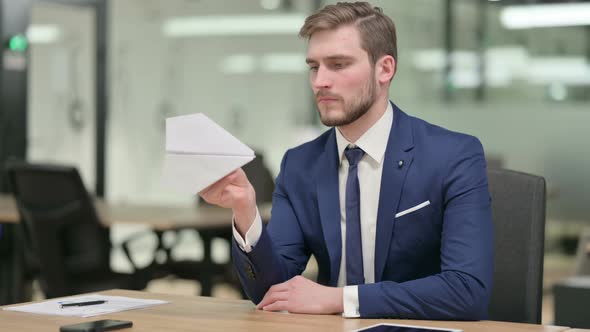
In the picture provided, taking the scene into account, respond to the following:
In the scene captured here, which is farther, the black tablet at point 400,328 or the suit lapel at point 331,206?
the suit lapel at point 331,206

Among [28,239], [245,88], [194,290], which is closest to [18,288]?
[28,239]

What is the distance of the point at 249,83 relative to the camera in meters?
8.04

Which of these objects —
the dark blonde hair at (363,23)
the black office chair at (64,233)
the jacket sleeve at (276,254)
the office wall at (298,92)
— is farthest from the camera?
the office wall at (298,92)

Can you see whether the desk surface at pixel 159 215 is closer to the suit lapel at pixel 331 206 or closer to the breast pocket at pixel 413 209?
the suit lapel at pixel 331 206

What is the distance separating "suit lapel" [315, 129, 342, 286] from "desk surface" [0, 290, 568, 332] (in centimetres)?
27

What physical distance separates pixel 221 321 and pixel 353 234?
0.47 m

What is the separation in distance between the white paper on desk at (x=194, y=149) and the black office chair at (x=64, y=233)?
2840 millimetres

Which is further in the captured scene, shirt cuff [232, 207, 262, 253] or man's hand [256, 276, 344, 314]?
shirt cuff [232, 207, 262, 253]

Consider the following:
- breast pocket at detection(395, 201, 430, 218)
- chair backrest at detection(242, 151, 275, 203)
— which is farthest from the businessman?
chair backrest at detection(242, 151, 275, 203)

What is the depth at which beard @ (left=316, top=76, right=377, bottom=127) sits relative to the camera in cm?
242

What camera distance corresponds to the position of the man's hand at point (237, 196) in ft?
7.10

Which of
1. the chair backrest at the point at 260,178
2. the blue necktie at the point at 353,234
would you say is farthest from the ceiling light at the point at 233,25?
the blue necktie at the point at 353,234

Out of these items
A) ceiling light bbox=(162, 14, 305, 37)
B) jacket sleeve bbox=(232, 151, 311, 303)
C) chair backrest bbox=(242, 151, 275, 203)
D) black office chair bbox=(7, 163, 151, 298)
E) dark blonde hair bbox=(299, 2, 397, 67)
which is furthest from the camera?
ceiling light bbox=(162, 14, 305, 37)

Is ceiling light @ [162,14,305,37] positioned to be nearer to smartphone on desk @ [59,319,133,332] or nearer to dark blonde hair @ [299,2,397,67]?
dark blonde hair @ [299,2,397,67]
